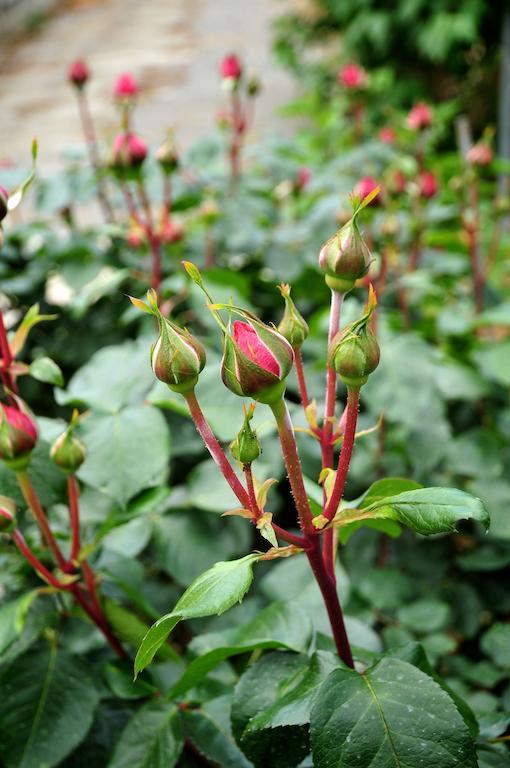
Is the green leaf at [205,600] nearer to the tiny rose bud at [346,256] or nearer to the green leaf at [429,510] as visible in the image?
Answer: the green leaf at [429,510]

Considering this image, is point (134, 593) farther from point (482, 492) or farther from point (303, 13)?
Answer: point (303, 13)

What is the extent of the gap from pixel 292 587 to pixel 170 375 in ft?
1.37

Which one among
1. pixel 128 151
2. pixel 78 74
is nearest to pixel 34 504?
pixel 128 151

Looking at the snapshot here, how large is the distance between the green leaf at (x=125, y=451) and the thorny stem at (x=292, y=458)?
22 cm

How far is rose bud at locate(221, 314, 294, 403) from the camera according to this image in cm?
37

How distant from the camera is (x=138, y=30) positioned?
22.3ft

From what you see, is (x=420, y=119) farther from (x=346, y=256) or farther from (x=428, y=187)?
(x=346, y=256)

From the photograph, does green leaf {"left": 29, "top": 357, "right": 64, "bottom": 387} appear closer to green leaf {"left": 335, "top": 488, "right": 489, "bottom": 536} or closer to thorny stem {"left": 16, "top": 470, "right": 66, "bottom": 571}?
thorny stem {"left": 16, "top": 470, "right": 66, "bottom": 571}

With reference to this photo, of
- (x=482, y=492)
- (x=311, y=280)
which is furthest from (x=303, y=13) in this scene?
(x=482, y=492)

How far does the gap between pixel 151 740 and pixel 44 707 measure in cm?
10

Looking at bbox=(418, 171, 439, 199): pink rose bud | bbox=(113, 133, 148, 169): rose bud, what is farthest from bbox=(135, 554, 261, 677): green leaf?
bbox=(418, 171, 439, 199): pink rose bud

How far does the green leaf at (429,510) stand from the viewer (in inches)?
15.2

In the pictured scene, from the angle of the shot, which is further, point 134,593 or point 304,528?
point 134,593

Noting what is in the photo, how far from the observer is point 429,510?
40cm
